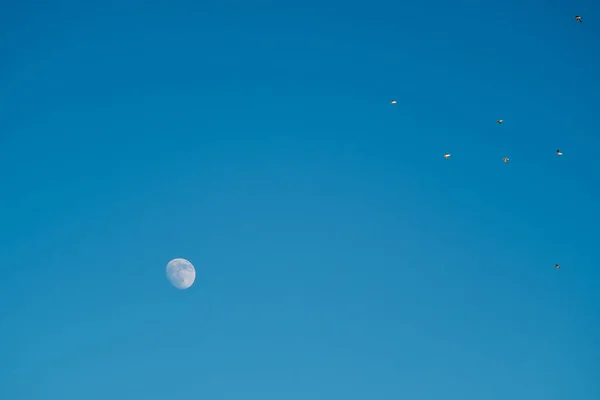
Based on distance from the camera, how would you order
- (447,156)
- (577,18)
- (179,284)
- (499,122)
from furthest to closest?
(179,284), (447,156), (499,122), (577,18)

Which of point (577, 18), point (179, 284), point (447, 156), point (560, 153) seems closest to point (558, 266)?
point (560, 153)

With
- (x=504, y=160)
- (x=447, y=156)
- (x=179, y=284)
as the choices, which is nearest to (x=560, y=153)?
(x=504, y=160)

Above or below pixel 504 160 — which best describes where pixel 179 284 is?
below

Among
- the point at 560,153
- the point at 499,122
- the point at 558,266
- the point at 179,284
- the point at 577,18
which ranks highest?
the point at 577,18

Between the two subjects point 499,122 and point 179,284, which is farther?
point 179,284

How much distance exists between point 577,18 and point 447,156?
53.7 ft

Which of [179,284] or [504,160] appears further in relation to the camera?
[179,284]

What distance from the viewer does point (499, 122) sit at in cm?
3962

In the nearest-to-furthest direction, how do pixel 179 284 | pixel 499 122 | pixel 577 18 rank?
pixel 577 18, pixel 499 122, pixel 179 284

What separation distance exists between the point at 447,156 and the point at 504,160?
5.64m

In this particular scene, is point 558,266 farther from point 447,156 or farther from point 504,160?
point 447,156

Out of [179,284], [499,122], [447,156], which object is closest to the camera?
[499,122]

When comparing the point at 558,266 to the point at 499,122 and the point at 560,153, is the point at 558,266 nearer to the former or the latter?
the point at 560,153

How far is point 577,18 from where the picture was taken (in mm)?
35406
